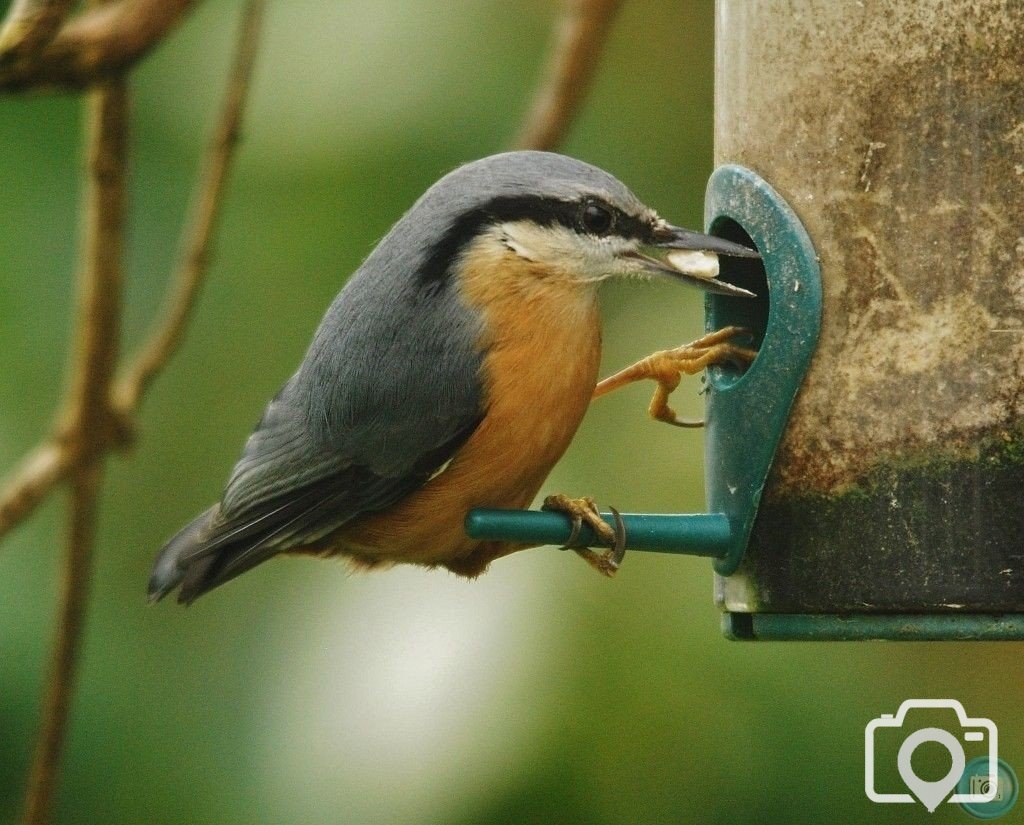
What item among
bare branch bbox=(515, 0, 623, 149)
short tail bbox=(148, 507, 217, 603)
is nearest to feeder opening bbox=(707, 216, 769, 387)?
bare branch bbox=(515, 0, 623, 149)

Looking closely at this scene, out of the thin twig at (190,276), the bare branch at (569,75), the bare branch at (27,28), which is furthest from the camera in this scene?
the bare branch at (569,75)

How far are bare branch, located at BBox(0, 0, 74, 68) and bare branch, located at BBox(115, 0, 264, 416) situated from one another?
96 cm

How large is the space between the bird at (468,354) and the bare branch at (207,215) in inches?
21.7

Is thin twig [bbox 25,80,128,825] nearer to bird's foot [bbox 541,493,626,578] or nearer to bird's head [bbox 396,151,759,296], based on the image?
bird's head [bbox 396,151,759,296]

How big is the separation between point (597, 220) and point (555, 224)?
0.30 ft

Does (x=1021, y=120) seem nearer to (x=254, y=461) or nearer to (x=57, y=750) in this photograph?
(x=254, y=461)

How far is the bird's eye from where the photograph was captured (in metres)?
3.82

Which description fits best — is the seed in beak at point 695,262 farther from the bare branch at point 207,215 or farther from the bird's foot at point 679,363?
the bare branch at point 207,215

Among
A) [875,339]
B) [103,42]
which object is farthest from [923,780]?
[103,42]

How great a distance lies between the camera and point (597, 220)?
3.82 metres

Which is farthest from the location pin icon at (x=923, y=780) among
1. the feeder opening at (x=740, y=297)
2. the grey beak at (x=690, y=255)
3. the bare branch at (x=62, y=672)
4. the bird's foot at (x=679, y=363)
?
the bare branch at (x=62, y=672)

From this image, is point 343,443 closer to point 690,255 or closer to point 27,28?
point 690,255

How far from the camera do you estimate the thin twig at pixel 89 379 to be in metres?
4.08

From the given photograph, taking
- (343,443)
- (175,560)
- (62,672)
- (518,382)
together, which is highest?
(518,382)
